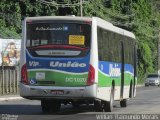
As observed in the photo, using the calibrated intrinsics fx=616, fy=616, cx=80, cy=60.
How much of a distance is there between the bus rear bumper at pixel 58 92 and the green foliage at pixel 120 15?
30536 millimetres

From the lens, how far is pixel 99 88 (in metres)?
22.2

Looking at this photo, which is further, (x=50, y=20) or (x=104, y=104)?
(x=104, y=104)

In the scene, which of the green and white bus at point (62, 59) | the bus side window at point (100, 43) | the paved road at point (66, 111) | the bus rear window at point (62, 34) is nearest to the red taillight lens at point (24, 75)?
the green and white bus at point (62, 59)

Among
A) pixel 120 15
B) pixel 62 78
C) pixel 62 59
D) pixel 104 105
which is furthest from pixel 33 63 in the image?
pixel 120 15

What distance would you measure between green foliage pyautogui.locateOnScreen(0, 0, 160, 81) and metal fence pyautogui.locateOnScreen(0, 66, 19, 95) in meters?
5.37

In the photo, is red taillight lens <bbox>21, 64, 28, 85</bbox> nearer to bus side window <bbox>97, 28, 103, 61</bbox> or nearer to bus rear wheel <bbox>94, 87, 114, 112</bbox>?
bus side window <bbox>97, 28, 103, 61</bbox>

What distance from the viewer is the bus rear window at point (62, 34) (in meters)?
21.8

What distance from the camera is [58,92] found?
21609mm

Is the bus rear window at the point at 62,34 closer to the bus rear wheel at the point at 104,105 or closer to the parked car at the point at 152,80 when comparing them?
the bus rear wheel at the point at 104,105

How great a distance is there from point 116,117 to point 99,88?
1.61m

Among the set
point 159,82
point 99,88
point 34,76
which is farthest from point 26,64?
point 159,82

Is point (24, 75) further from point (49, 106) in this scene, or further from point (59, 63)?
point (49, 106)

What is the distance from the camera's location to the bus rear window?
2184cm

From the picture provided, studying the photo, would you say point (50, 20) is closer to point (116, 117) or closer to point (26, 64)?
point (26, 64)
